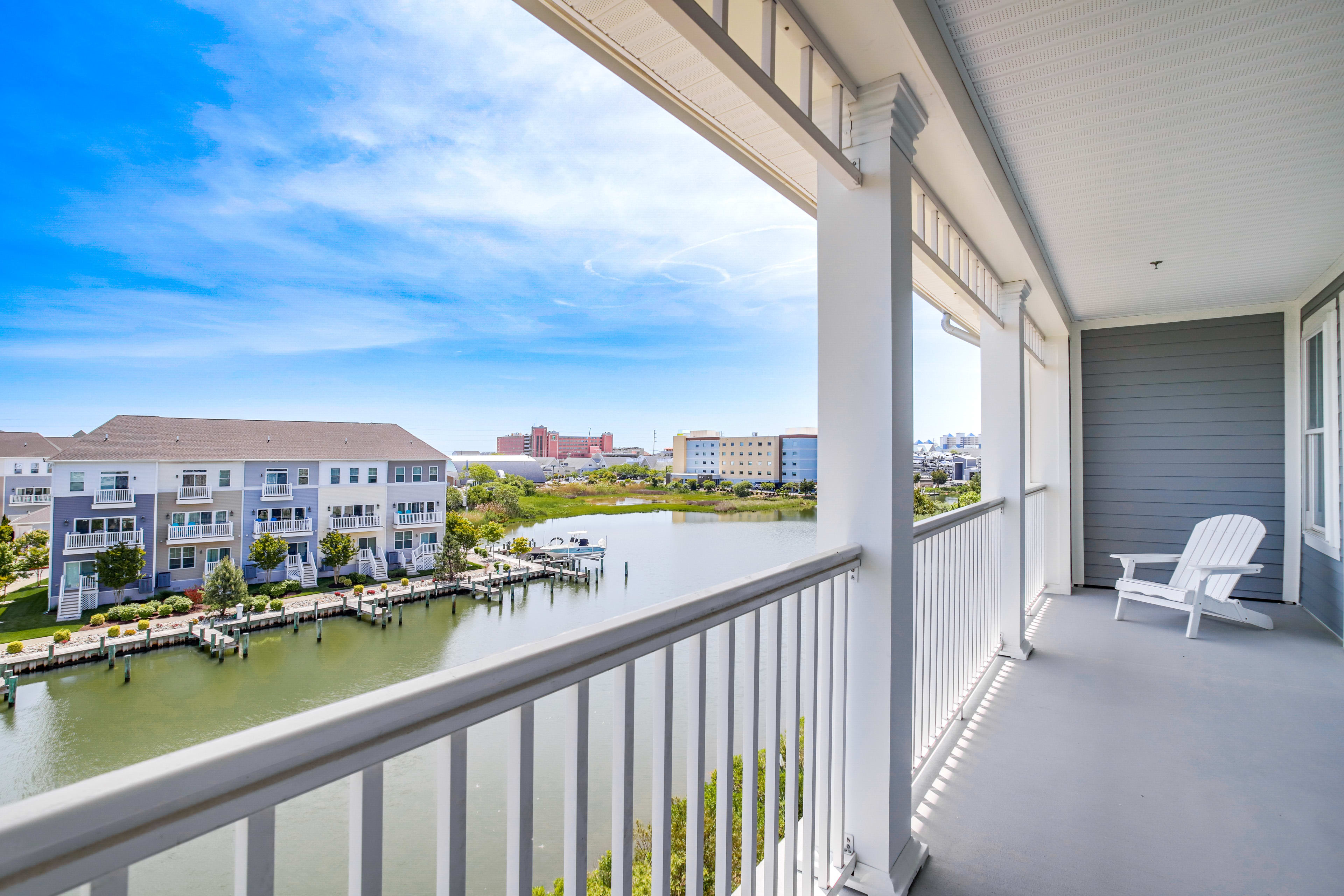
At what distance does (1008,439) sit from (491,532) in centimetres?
310

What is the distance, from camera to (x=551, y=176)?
5.58 feet

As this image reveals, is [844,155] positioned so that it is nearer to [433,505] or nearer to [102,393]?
[433,505]

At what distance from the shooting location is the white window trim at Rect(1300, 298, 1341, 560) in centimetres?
380

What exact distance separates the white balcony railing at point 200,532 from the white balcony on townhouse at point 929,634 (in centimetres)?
21

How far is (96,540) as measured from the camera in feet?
3.22

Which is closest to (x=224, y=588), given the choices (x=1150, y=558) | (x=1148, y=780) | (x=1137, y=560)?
(x=1148, y=780)

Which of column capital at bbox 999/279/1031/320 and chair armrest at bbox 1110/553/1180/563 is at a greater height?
column capital at bbox 999/279/1031/320

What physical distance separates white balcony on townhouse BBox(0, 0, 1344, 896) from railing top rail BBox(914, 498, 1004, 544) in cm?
2

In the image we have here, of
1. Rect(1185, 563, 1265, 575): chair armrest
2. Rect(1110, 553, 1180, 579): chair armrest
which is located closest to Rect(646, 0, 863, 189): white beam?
Rect(1185, 563, 1265, 575): chair armrest

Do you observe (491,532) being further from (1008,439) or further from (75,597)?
(1008,439)

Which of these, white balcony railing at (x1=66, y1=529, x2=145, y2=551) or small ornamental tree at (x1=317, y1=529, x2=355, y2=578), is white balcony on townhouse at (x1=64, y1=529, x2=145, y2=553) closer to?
white balcony railing at (x1=66, y1=529, x2=145, y2=551)

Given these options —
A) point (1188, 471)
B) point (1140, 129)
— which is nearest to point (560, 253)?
point (1140, 129)

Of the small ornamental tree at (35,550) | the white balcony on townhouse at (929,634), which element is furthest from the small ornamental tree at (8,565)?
the white balcony on townhouse at (929,634)

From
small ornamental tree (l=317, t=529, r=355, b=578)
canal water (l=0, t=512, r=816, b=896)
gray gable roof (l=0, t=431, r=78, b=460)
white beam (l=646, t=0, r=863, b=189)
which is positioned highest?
white beam (l=646, t=0, r=863, b=189)
